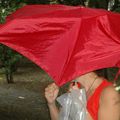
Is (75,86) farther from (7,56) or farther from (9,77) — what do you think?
(9,77)

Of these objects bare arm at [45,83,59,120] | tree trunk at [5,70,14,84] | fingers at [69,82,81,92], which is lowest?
tree trunk at [5,70,14,84]

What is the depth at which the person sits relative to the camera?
2.74 metres

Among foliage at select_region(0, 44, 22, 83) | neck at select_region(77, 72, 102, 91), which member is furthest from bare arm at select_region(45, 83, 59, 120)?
foliage at select_region(0, 44, 22, 83)

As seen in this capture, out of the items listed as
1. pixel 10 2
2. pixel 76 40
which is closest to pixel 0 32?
pixel 76 40

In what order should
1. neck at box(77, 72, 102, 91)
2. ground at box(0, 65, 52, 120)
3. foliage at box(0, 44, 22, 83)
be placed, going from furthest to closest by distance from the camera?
foliage at box(0, 44, 22, 83) < ground at box(0, 65, 52, 120) < neck at box(77, 72, 102, 91)

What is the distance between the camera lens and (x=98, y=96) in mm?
2906

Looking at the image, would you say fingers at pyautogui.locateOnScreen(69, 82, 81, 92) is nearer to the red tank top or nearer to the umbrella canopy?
the red tank top

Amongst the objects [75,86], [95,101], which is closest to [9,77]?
[75,86]

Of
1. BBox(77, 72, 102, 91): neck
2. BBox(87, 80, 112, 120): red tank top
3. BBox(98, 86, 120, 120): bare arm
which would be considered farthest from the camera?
BBox(77, 72, 102, 91): neck

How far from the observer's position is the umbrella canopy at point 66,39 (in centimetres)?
262

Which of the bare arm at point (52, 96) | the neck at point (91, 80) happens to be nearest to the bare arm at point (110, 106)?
the neck at point (91, 80)

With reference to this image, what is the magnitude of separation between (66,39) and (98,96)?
44 cm

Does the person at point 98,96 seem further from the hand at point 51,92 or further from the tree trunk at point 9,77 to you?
the tree trunk at point 9,77

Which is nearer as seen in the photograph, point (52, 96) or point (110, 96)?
point (110, 96)
